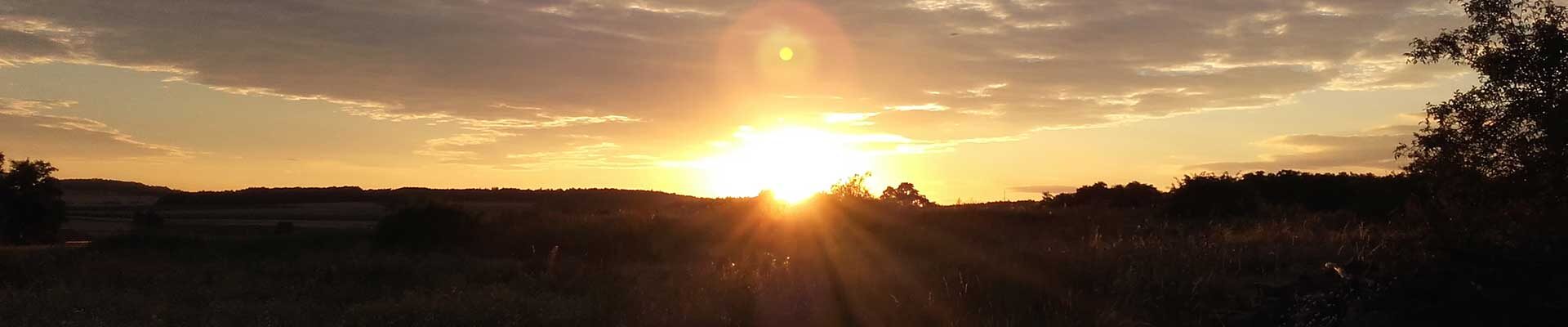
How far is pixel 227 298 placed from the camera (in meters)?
16.5

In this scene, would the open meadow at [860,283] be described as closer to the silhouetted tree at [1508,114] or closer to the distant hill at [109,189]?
the silhouetted tree at [1508,114]

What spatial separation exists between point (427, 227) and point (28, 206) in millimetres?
36376

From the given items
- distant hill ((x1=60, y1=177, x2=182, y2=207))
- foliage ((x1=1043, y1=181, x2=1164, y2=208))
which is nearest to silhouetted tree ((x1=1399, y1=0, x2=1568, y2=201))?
foliage ((x1=1043, y1=181, x2=1164, y2=208))

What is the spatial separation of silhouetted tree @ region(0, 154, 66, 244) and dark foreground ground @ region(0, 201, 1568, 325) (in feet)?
111

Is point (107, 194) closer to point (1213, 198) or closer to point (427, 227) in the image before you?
point (427, 227)

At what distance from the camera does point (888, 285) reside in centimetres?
1120

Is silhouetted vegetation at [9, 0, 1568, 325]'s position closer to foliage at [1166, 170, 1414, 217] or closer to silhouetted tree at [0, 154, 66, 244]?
foliage at [1166, 170, 1414, 217]

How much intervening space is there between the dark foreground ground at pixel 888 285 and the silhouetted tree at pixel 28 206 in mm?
33719

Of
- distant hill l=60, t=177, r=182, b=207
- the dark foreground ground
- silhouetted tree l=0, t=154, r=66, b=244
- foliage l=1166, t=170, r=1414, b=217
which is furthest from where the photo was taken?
distant hill l=60, t=177, r=182, b=207

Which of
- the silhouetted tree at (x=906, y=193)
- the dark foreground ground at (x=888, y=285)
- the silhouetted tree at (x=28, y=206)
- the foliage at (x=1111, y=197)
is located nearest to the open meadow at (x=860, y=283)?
the dark foreground ground at (x=888, y=285)

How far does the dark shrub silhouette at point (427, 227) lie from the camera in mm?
30547

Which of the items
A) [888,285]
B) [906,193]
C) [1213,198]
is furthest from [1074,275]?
[906,193]

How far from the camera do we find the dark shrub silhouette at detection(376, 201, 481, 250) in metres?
30.5

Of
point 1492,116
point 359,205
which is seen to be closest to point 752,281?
point 1492,116
